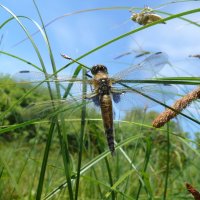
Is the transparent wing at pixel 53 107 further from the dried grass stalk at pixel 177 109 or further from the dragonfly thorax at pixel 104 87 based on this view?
the dried grass stalk at pixel 177 109

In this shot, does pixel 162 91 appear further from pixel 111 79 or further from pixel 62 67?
pixel 62 67

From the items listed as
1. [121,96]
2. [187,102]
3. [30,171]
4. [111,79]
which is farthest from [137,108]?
[30,171]

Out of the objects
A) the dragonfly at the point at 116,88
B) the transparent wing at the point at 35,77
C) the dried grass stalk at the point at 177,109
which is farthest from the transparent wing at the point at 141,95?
the dried grass stalk at the point at 177,109

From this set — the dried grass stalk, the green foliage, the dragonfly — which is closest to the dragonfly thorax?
the dragonfly

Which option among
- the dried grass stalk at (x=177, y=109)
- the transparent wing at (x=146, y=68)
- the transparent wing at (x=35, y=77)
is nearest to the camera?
the dried grass stalk at (x=177, y=109)

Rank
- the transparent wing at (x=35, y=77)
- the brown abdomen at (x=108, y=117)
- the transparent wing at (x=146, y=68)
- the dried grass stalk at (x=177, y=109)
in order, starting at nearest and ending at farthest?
the dried grass stalk at (x=177, y=109), the brown abdomen at (x=108, y=117), the transparent wing at (x=35, y=77), the transparent wing at (x=146, y=68)

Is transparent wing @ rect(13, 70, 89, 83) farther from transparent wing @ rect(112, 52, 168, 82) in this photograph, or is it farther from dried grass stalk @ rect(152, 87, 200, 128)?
dried grass stalk @ rect(152, 87, 200, 128)

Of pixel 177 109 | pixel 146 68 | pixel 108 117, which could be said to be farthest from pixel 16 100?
pixel 177 109
